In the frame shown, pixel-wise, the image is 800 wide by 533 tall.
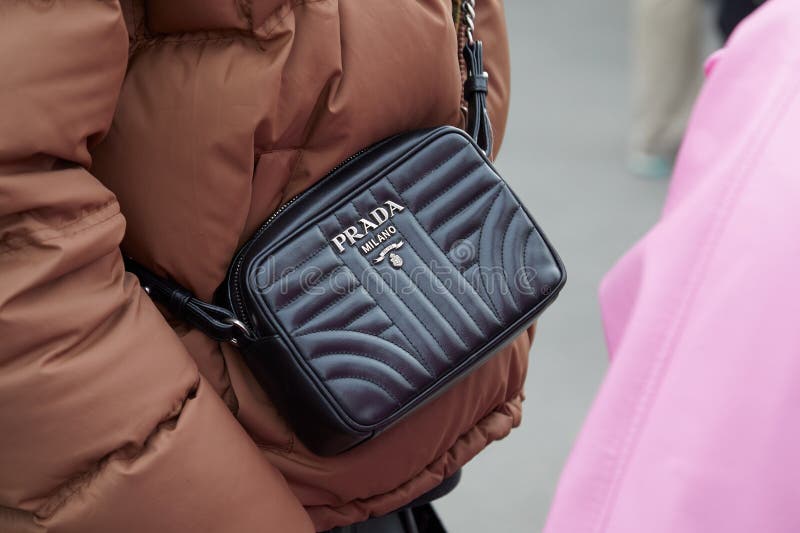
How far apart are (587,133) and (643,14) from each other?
0.30m

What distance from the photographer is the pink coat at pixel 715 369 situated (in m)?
0.31

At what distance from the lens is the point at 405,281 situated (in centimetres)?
75

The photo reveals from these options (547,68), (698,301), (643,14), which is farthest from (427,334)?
(547,68)

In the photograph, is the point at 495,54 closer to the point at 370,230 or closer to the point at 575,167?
the point at 370,230

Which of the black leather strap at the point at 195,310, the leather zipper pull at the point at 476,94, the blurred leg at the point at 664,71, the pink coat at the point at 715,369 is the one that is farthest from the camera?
the blurred leg at the point at 664,71

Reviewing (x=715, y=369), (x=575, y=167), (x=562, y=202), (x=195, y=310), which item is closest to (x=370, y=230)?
(x=195, y=310)

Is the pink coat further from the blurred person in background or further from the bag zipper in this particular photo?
the blurred person in background

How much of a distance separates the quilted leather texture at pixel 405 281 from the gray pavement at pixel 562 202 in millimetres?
779

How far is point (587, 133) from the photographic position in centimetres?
227

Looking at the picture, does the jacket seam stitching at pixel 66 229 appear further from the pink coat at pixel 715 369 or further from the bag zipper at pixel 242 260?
the pink coat at pixel 715 369

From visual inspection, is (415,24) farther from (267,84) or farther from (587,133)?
(587,133)

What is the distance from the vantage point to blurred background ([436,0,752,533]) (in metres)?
1.54

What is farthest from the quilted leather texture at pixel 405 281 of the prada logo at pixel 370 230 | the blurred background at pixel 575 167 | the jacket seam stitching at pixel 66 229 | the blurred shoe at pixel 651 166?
the blurred shoe at pixel 651 166

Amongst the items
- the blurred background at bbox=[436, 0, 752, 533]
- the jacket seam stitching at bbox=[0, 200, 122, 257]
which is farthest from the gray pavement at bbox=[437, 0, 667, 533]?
the jacket seam stitching at bbox=[0, 200, 122, 257]
